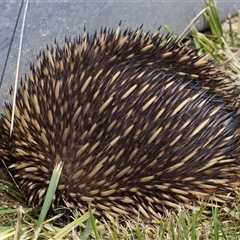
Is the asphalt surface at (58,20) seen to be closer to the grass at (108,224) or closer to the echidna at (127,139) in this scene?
the echidna at (127,139)

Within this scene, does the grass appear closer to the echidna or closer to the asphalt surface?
the echidna

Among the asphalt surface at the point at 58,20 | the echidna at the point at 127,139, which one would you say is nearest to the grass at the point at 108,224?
the echidna at the point at 127,139

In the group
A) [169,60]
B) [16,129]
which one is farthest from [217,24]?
[16,129]

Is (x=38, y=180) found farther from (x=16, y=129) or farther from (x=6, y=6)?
(x=6, y=6)

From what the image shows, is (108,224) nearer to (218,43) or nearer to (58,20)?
(58,20)

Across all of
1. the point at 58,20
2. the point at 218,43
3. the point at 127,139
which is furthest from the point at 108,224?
the point at 218,43
